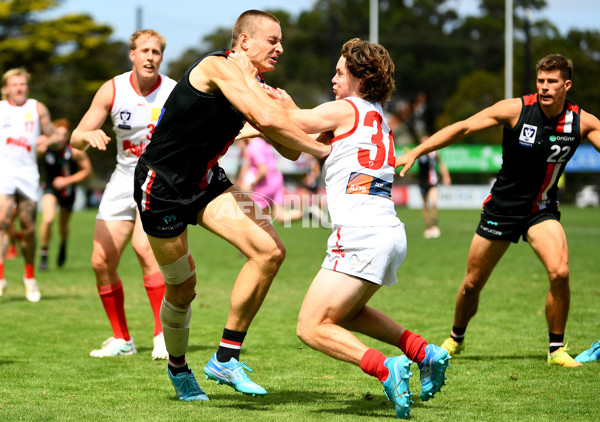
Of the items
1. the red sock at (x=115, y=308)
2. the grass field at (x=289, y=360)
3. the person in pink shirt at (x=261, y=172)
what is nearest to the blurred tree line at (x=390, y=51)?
the person in pink shirt at (x=261, y=172)

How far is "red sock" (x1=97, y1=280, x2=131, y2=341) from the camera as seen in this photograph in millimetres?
6984

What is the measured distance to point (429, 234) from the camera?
20.0 m

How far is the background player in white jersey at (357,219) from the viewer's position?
4.62 meters

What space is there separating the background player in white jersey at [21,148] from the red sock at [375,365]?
630 centimetres

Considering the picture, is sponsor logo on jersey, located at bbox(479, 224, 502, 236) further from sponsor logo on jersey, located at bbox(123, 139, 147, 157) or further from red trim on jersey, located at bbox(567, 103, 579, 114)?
sponsor logo on jersey, located at bbox(123, 139, 147, 157)

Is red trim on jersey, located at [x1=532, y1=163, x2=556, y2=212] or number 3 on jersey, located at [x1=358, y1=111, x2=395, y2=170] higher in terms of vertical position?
number 3 on jersey, located at [x1=358, y1=111, x2=395, y2=170]

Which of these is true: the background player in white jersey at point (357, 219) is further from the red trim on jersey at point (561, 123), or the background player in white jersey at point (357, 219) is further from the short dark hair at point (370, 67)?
the red trim on jersey at point (561, 123)

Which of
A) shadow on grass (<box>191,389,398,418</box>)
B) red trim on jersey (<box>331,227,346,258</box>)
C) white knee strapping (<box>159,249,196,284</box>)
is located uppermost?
red trim on jersey (<box>331,227,346,258</box>)

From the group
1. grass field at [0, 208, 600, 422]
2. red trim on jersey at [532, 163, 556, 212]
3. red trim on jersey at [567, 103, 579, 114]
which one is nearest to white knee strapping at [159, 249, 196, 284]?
grass field at [0, 208, 600, 422]

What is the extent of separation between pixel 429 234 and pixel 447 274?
25.0 feet

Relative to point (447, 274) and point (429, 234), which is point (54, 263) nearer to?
point (447, 274)

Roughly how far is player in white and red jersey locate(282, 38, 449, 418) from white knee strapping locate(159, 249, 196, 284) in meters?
0.85

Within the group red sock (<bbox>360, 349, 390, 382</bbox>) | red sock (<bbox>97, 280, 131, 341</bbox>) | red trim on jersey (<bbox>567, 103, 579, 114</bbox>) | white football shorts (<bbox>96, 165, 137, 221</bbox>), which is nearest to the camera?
red sock (<bbox>360, 349, 390, 382</bbox>)

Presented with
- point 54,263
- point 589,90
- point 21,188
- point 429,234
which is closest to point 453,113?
point 589,90
